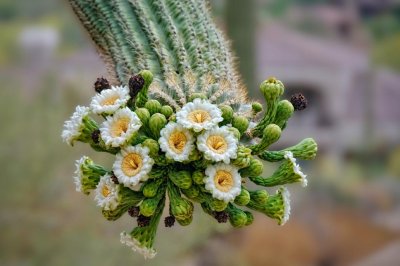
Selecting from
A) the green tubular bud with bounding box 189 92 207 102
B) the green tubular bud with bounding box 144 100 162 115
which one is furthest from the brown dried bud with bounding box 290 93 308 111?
the green tubular bud with bounding box 144 100 162 115

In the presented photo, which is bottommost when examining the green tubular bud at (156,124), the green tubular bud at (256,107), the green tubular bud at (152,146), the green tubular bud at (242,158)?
the green tubular bud at (152,146)

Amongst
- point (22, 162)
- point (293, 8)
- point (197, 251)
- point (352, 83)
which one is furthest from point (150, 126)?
point (293, 8)

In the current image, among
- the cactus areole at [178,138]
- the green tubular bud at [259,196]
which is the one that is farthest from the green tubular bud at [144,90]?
Answer: the green tubular bud at [259,196]

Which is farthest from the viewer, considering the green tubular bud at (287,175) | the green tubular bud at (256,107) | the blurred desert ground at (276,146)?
the blurred desert ground at (276,146)

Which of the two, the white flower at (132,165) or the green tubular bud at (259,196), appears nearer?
the white flower at (132,165)

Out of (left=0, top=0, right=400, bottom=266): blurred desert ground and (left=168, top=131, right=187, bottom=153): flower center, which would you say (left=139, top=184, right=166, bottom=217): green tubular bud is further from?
(left=0, top=0, right=400, bottom=266): blurred desert ground

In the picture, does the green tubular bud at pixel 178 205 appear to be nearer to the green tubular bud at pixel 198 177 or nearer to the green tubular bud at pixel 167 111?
the green tubular bud at pixel 198 177
